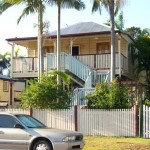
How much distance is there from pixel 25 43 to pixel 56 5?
8.32 metres

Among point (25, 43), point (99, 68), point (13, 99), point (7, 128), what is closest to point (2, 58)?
point (13, 99)

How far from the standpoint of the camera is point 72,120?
2286cm

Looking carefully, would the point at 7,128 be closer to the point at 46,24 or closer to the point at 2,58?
the point at 46,24

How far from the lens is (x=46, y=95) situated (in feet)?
76.6

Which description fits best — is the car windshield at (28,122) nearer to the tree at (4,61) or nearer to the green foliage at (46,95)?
the green foliage at (46,95)

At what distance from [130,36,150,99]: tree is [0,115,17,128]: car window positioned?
18015 mm

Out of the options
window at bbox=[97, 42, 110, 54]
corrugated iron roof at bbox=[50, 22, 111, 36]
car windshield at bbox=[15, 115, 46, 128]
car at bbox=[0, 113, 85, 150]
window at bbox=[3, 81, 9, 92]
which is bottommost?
car at bbox=[0, 113, 85, 150]

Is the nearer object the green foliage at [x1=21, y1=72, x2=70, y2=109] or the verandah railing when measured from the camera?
the green foliage at [x1=21, y1=72, x2=70, y2=109]

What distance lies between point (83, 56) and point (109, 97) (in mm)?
8366

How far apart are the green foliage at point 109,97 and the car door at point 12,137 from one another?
8.29 meters

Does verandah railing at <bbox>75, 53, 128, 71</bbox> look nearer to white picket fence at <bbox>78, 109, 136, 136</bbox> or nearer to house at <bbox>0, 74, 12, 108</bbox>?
white picket fence at <bbox>78, 109, 136, 136</bbox>

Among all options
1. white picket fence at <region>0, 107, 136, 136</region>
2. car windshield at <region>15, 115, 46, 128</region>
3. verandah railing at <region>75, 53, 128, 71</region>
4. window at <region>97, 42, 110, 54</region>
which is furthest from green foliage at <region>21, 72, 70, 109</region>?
window at <region>97, 42, 110, 54</region>

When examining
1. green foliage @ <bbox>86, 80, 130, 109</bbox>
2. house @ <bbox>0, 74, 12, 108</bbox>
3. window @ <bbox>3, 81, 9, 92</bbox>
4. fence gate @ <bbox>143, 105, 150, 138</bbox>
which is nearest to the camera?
fence gate @ <bbox>143, 105, 150, 138</bbox>

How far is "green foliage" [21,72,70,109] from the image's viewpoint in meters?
23.3
